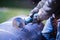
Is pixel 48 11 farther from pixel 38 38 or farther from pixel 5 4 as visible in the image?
pixel 5 4

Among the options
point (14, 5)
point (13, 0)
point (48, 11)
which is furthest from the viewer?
point (13, 0)

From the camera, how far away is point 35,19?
938mm

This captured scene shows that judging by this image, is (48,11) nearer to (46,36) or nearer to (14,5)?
(46,36)

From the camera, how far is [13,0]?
3.20 metres

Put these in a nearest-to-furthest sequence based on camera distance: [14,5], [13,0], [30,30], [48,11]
→ [48,11] < [30,30] < [14,5] < [13,0]

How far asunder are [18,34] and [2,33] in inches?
3.2

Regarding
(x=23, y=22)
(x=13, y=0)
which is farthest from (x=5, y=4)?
(x=23, y=22)

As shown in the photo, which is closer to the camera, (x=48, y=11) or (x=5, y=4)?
(x=48, y=11)

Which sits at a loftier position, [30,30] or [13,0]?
[13,0]

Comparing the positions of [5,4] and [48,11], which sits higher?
[5,4]

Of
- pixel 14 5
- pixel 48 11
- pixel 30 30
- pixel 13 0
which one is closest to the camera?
pixel 48 11

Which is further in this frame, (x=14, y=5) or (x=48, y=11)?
(x=14, y=5)

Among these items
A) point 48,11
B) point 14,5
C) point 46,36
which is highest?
point 14,5

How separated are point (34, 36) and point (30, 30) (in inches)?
1.7
